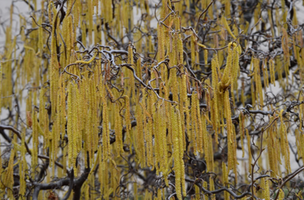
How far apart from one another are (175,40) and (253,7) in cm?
218

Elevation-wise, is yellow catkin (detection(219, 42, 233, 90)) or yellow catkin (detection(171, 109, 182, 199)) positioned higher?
yellow catkin (detection(219, 42, 233, 90))

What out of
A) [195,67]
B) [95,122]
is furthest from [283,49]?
[95,122]

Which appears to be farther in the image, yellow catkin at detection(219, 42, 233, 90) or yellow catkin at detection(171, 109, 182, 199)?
yellow catkin at detection(219, 42, 233, 90)

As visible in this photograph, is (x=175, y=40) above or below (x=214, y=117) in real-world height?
above

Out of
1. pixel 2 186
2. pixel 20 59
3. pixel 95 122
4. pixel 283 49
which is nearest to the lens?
pixel 95 122

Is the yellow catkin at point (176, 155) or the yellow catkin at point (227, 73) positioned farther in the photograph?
the yellow catkin at point (227, 73)

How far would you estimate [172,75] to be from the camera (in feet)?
6.04

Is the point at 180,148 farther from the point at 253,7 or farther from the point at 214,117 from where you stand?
the point at 253,7

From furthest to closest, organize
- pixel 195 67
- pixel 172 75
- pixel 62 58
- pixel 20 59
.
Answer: pixel 20 59 → pixel 195 67 → pixel 62 58 → pixel 172 75

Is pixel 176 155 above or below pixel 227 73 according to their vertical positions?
below

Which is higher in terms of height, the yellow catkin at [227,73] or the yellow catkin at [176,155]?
the yellow catkin at [227,73]

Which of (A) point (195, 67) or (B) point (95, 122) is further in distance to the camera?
(A) point (195, 67)

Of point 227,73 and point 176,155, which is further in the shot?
point 227,73

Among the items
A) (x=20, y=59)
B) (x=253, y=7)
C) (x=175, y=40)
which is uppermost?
(x=253, y=7)
